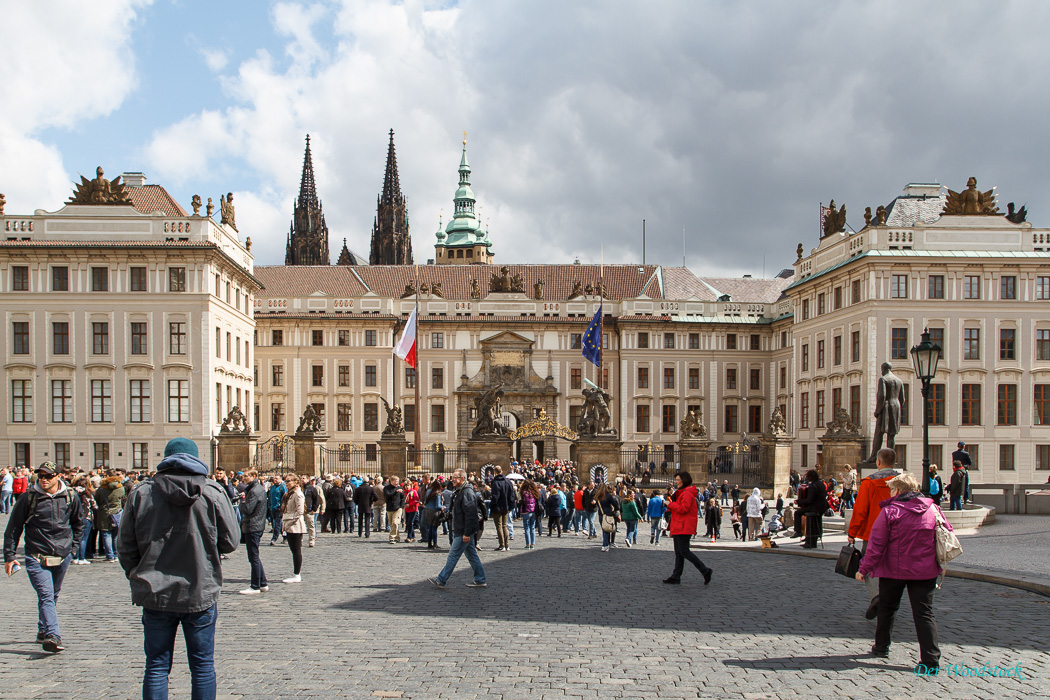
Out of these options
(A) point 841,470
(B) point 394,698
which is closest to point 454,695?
(B) point 394,698

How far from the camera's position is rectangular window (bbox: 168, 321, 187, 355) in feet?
147

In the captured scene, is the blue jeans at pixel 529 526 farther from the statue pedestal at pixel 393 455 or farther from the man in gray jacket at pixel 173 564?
the statue pedestal at pixel 393 455

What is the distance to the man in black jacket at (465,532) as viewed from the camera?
508 inches

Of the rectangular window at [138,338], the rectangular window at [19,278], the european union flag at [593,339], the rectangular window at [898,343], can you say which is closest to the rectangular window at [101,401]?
the rectangular window at [138,338]

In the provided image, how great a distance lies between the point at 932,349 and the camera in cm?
1794

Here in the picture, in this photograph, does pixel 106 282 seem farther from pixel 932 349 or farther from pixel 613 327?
pixel 932 349

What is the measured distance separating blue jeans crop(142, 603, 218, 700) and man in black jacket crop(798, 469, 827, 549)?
12552 millimetres

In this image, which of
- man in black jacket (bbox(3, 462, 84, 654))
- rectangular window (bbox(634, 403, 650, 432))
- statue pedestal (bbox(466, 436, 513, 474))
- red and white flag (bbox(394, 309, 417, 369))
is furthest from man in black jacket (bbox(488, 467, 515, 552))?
rectangular window (bbox(634, 403, 650, 432))

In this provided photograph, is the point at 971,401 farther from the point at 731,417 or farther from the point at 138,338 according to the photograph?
the point at 138,338

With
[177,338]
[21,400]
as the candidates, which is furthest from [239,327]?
[21,400]

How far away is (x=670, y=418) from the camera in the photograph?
6425 cm

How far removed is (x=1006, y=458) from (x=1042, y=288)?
791cm

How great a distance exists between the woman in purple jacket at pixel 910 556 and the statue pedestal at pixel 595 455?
27341 millimetres

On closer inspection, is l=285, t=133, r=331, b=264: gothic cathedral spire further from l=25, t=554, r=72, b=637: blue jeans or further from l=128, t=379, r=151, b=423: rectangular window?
l=25, t=554, r=72, b=637: blue jeans
